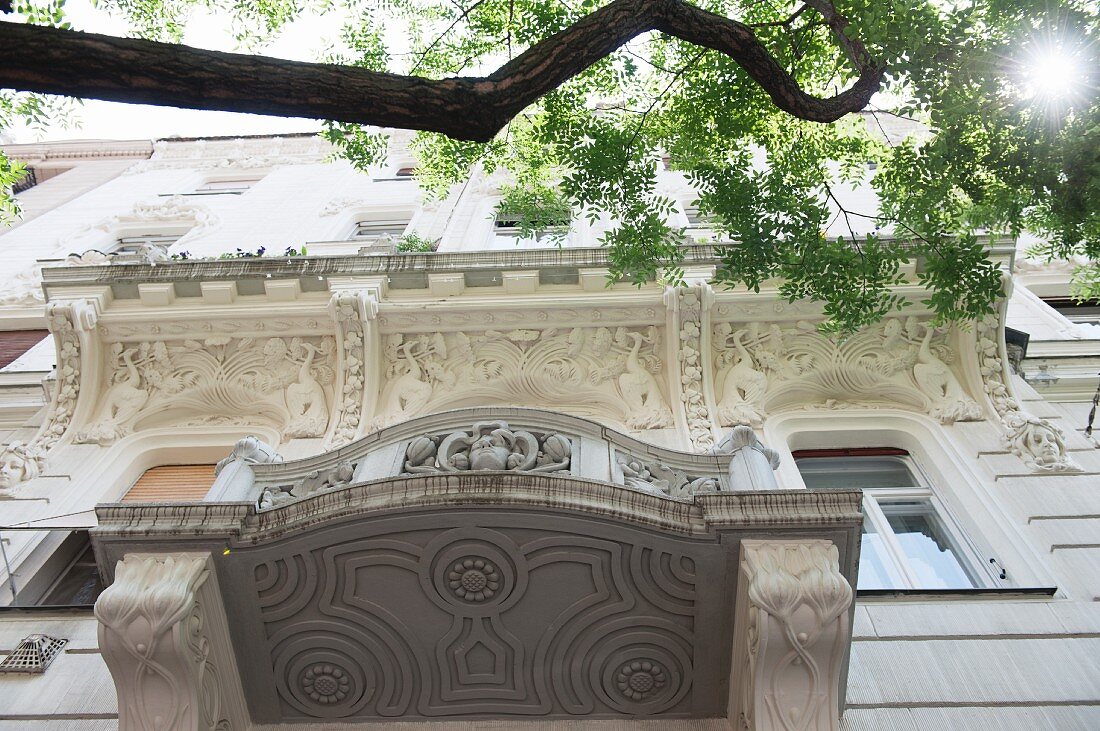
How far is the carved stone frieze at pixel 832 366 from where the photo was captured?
9523 millimetres

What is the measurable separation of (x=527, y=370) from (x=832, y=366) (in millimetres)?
3972

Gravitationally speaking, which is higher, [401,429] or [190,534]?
[401,429]

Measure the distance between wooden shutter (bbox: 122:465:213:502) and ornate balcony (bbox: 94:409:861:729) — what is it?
4.11m

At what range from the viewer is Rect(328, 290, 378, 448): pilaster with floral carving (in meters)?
9.66

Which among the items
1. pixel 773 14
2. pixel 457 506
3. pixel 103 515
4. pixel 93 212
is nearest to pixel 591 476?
pixel 457 506

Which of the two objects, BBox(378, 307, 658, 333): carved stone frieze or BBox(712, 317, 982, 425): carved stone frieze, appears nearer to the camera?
BBox(712, 317, 982, 425): carved stone frieze

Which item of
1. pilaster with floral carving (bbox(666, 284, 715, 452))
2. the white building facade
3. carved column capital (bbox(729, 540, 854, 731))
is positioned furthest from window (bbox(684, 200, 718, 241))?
carved column capital (bbox(729, 540, 854, 731))

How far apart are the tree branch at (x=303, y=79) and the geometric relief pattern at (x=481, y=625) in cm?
281

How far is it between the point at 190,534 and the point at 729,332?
706 cm

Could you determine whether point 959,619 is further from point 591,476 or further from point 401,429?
point 401,429

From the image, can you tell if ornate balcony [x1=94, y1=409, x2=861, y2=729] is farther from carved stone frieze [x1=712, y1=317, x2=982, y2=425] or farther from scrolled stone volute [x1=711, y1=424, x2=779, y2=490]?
carved stone frieze [x1=712, y1=317, x2=982, y2=425]

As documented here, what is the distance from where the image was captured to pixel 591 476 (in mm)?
5793

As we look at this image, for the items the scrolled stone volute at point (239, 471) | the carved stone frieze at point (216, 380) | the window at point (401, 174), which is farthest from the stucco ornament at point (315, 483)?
the window at point (401, 174)

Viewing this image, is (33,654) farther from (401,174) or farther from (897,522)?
(401,174)
